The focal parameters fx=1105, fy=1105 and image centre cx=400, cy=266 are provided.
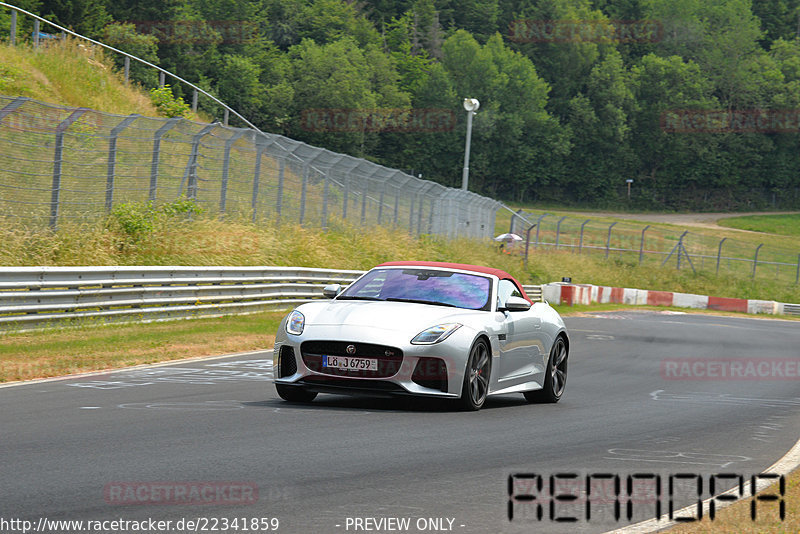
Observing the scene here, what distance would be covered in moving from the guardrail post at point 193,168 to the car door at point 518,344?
12886mm

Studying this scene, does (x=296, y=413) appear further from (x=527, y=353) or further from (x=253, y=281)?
(x=253, y=281)

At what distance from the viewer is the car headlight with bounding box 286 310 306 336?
9.62 m

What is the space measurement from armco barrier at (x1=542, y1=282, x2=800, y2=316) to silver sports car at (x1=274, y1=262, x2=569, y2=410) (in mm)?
29451

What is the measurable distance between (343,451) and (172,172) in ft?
51.5

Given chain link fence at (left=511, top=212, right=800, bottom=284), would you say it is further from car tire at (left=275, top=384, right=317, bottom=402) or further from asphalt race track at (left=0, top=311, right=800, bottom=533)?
car tire at (left=275, top=384, right=317, bottom=402)

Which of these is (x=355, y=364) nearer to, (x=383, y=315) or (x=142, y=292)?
(x=383, y=315)

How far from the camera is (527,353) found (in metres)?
11.0

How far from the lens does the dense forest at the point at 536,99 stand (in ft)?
A: 353

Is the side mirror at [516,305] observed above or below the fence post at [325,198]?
below

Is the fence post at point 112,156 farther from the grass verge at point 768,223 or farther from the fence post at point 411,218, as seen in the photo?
the grass verge at point 768,223

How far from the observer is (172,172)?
2212 centimetres

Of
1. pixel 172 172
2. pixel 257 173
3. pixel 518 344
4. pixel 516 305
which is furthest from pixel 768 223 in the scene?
pixel 516 305

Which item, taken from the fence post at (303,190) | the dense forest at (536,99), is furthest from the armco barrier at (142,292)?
the dense forest at (536,99)

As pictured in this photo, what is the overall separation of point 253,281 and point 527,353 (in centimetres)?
1213
